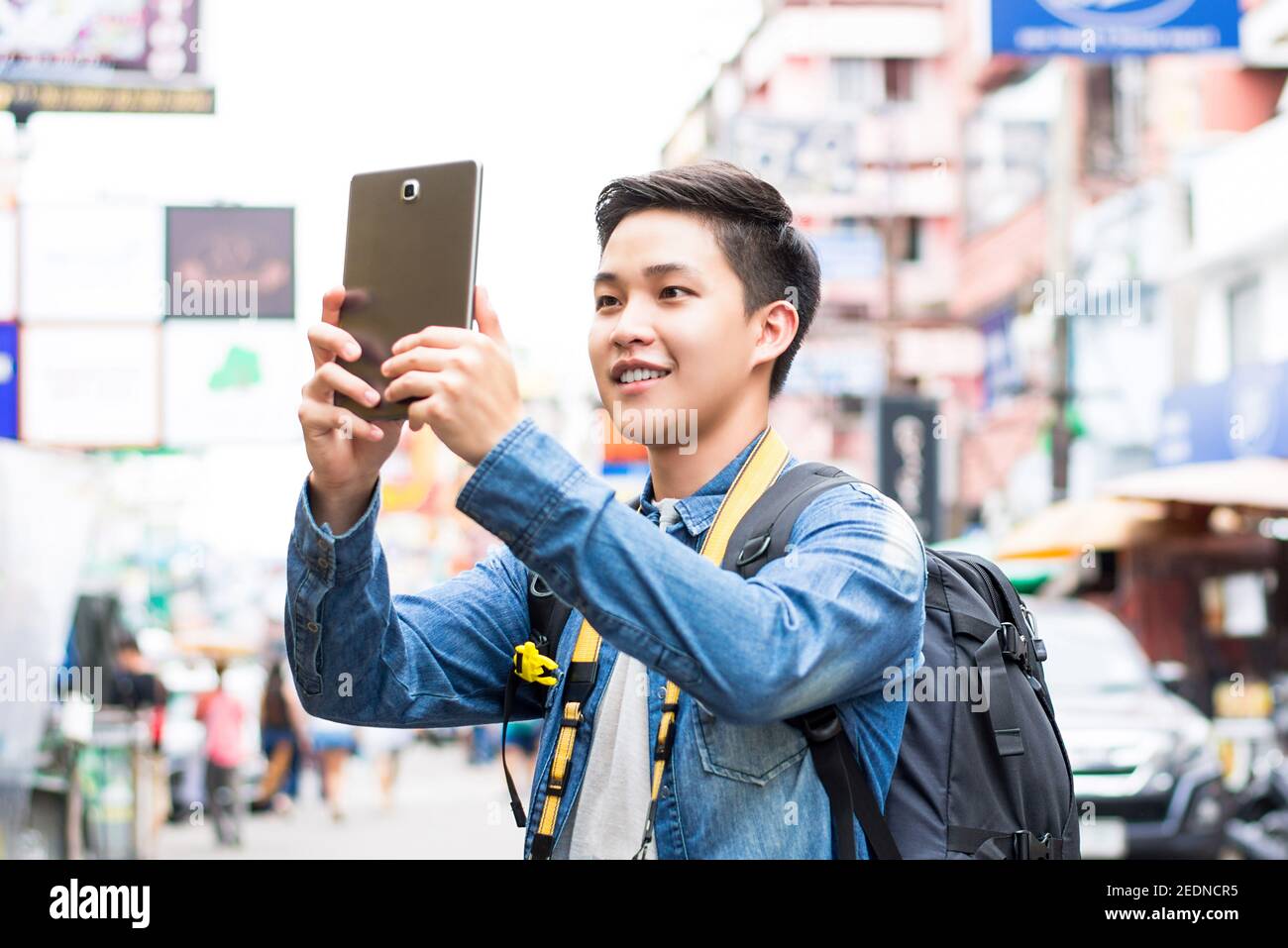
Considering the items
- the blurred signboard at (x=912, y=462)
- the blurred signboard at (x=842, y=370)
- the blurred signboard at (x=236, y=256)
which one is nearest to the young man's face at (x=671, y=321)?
the blurred signboard at (x=236, y=256)

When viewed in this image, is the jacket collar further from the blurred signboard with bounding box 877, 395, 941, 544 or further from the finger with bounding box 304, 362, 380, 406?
the blurred signboard with bounding box 877, 395, 941, 544

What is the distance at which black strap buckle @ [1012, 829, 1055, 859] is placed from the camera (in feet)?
6.05

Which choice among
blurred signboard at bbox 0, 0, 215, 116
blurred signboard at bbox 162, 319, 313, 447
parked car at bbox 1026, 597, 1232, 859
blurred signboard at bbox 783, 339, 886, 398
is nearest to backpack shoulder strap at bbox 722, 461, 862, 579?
blurred signboard at bbox 0, 0, 215, 116

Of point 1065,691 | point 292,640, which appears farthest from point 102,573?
point 292,640

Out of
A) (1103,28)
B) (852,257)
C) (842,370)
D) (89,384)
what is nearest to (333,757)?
(89,384)

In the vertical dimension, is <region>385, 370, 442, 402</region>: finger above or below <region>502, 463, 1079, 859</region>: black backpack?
above

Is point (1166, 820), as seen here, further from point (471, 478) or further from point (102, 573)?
point (471, 478)

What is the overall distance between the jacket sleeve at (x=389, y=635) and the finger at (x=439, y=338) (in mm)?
296

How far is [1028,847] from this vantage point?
186 centimetres

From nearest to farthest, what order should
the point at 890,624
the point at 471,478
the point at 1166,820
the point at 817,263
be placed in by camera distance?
the point at 471,478
the point at 890,624
the point at 817,263
the point at 1166,820

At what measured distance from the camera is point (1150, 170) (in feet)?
57.8

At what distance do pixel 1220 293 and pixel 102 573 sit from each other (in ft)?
39.5

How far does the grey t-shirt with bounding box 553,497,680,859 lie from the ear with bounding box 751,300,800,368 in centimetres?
46
